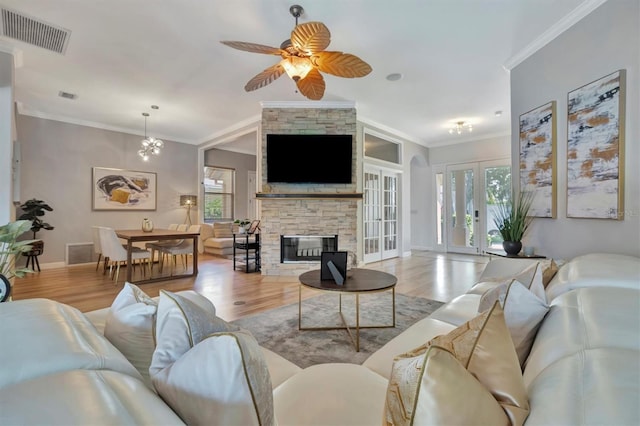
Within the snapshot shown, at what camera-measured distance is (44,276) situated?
434 centimetres

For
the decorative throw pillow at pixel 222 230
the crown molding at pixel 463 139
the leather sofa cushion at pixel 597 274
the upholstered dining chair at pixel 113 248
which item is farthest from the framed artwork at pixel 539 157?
the decorative throw pillow at pixel 222 230

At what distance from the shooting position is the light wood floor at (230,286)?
319 cm

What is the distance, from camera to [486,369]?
2.12ft

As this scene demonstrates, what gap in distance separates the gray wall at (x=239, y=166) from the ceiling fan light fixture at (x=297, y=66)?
5.74 m

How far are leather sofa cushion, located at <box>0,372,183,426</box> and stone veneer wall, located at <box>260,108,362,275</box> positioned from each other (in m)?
4.14

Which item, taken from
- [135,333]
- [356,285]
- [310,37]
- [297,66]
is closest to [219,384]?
[135,333]

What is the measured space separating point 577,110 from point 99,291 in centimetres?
548

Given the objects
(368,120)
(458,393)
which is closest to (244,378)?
(458,393)

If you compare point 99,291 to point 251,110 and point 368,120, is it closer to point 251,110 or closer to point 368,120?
point 251,110

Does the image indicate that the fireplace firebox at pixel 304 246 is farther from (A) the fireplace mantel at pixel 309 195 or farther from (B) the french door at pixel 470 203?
(B) the french door at pixel 470 203

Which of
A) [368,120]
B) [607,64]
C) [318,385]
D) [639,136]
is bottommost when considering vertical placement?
[318,385]

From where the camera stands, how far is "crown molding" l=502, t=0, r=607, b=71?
2.22m

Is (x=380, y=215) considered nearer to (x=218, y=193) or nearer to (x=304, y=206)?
(x=304, y=206)

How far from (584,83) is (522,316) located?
239 cm
